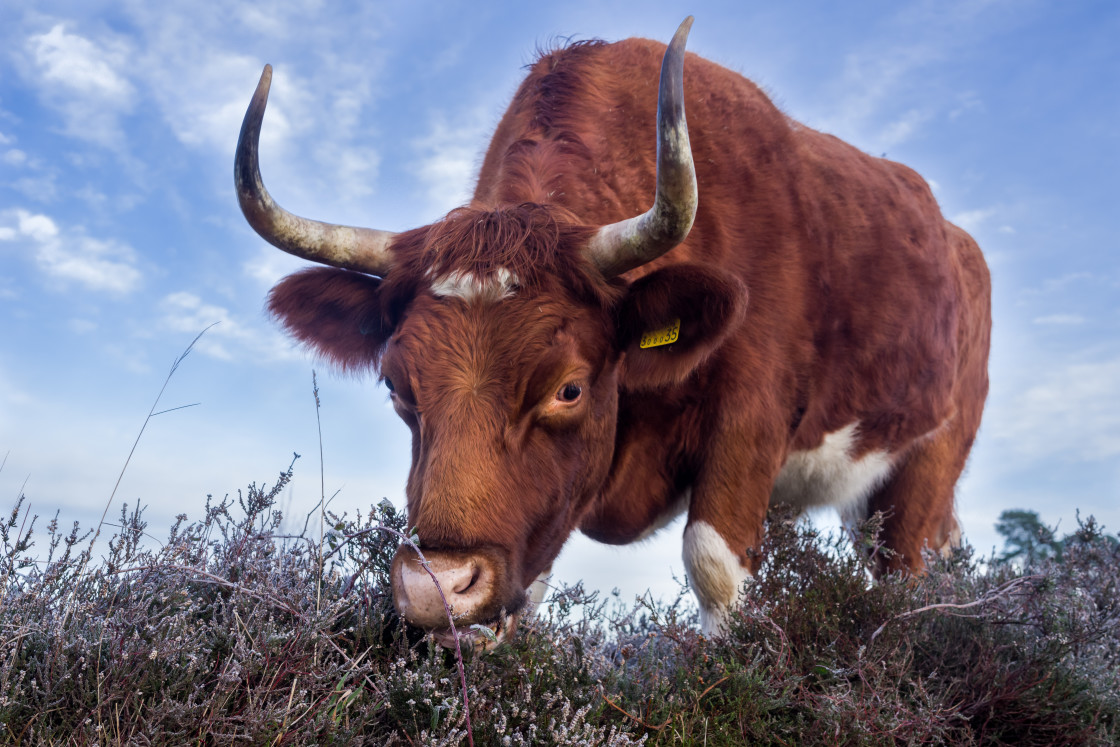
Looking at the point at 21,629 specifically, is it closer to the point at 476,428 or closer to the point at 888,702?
the point at 476,428

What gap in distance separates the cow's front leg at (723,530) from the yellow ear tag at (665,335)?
3.04 ft

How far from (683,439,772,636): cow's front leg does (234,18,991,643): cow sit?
0.01 metres

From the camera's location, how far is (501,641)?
2.74 m

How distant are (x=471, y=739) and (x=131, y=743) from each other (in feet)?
2.73

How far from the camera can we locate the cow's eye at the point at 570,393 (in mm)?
3395

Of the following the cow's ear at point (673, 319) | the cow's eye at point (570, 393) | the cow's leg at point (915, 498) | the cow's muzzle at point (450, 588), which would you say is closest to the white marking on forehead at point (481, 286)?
the cow's eye at point (570, 393)

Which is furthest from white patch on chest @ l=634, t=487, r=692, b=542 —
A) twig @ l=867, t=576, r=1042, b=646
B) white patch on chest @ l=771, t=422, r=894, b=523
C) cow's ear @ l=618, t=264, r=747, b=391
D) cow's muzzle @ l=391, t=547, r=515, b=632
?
cow's muzzle @ l=391, t=547, r=515, b=632

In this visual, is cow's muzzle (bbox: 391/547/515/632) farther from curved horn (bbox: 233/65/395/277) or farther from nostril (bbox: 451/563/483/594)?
curved horn (bbox: 233/65/395/277)

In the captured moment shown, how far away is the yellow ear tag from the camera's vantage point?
3.80 metres

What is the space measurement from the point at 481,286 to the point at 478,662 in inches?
57.7

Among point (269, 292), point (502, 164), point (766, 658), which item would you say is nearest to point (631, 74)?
point (502, 164)

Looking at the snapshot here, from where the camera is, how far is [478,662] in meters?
2.63

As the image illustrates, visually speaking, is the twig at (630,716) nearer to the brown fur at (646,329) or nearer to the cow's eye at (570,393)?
the brown fur at (646,329)

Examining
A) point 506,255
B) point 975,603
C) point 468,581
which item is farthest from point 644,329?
point 975,603
